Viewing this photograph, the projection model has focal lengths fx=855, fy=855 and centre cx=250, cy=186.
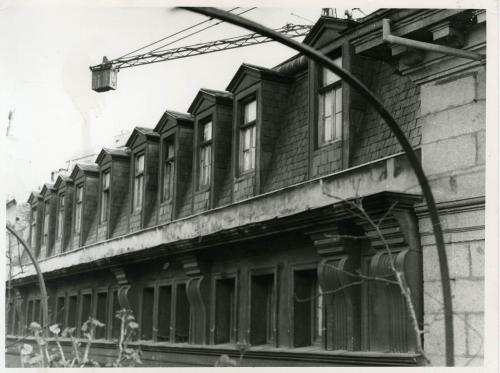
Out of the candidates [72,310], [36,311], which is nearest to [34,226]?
[36,311]

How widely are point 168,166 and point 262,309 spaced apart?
5462mm

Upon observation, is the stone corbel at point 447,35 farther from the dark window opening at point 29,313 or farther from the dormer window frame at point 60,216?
the dark window opening at point 29,313

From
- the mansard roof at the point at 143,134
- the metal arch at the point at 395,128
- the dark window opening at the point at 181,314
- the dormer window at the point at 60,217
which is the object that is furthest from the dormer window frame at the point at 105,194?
the metal arch at the point at 395,128

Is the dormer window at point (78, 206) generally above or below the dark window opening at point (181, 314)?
above

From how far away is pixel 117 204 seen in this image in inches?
807

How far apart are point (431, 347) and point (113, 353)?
985cm

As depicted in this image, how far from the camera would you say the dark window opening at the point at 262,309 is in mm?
13953

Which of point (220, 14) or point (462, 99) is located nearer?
point (220, 14)

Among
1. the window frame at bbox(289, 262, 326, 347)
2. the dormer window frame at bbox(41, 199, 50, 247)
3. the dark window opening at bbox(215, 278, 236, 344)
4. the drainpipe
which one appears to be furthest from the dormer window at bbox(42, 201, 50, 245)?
the drainpipe

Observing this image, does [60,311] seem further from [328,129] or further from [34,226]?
[328,129]

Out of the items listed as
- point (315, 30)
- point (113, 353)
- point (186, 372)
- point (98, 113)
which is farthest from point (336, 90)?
point (113, 353)

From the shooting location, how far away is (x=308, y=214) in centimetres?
1190

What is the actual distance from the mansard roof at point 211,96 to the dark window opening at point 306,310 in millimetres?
4804

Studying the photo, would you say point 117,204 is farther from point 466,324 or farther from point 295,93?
point 466,324
